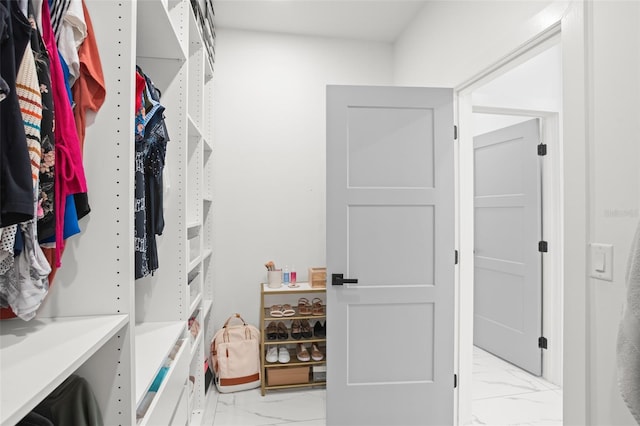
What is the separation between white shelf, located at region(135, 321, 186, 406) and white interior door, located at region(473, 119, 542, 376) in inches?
106

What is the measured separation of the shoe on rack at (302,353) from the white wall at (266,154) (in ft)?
1.36

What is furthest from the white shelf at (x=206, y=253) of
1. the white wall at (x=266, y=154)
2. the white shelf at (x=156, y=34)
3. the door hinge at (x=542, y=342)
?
the door hinge at (x=542, y=342)

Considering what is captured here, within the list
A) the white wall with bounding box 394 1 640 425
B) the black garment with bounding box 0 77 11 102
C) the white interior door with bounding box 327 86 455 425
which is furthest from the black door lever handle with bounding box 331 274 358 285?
the black garment with bounding box 0 77 11 102

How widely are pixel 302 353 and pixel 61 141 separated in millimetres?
2280

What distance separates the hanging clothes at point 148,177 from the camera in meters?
1.15

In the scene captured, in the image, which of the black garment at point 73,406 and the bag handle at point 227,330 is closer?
the black garment at point 73,406

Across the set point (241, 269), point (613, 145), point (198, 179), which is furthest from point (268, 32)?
point (613, 145)

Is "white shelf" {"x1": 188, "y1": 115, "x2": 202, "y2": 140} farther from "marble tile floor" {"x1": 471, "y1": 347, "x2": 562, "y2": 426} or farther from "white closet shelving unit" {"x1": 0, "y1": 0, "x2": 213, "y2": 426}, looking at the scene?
"marble tile floor" {"x1": 471, "y1": 347, "x2": 562, "y2": 426}

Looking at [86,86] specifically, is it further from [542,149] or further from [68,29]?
[542,149]

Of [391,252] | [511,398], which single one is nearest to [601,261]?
[391,252]

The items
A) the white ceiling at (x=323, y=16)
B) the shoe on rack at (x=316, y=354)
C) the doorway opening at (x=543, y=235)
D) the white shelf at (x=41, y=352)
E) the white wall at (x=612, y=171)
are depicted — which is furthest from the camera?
the shoe on rack at (x=316, y=354)

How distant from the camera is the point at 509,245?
3049mm

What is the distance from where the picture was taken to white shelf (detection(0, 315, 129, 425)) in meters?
0.49

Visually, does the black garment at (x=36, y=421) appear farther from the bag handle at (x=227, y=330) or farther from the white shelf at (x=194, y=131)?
A: the bag handle at (x=227, y=330)
